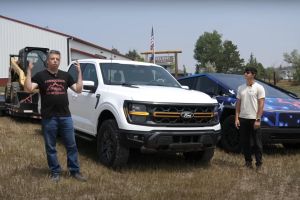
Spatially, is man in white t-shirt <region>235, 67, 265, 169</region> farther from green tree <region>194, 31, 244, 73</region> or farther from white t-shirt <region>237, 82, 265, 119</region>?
green tree <region>194, 31, 244, 73</region>

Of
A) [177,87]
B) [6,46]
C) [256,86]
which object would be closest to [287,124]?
[256,86]

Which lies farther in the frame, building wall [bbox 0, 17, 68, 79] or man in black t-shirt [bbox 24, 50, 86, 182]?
building wall [bbox 0, 17, 68, 79]

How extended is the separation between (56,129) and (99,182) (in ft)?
3.09

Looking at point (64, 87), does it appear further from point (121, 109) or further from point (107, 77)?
point (107, 77)

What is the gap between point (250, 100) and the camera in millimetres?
7590

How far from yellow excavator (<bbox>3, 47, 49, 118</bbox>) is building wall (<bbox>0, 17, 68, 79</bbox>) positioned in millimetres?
27914

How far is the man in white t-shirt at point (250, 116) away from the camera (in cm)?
755

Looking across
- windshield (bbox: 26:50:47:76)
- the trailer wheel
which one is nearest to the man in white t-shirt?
the trailer wheel

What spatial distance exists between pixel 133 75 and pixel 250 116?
84.9 inches

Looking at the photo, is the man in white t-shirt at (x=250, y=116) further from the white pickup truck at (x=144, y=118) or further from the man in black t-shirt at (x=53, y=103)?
the man in black t-shirt at (x=53, y=103)

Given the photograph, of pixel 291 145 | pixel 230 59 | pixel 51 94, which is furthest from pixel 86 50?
pixel 51 94

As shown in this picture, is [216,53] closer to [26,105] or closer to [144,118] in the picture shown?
[26,105]

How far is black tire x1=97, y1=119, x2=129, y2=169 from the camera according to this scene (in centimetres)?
696

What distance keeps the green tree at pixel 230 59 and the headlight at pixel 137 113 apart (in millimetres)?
77029
